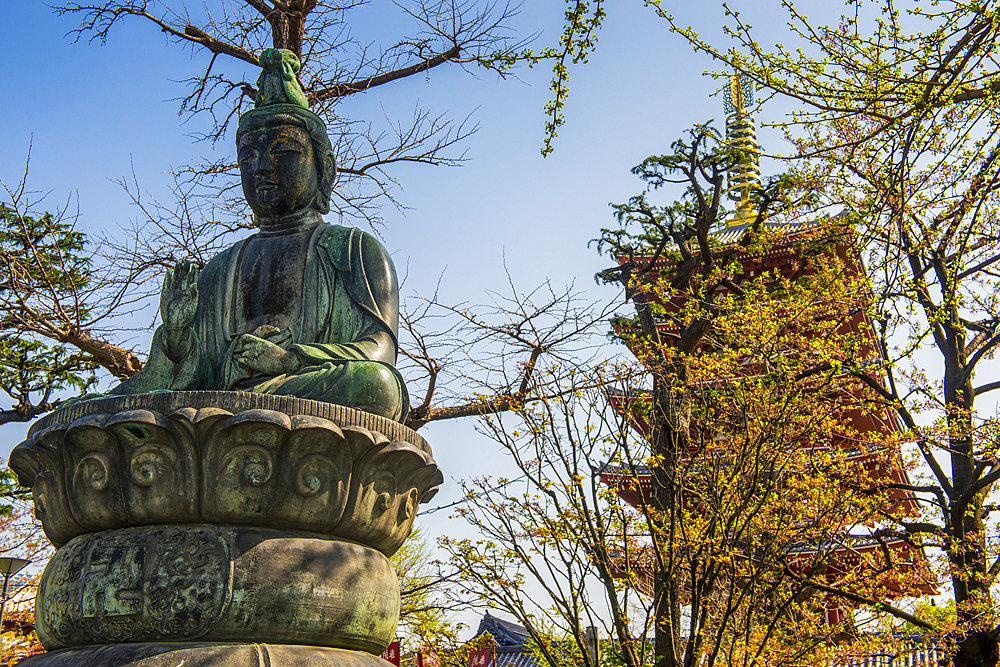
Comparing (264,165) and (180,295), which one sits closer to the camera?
(180,295)

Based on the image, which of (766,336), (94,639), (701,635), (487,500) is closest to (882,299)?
(766,336)

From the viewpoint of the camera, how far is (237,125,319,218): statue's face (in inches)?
180

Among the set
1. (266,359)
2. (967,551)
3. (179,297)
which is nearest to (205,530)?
(266,359)

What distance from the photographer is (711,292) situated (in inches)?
551

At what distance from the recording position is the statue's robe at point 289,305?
4.18 metres

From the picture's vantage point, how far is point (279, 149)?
15.0 feet

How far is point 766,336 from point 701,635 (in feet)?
8.14

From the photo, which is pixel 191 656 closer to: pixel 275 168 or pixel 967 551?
pixel 275 168

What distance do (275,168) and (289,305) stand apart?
78cm

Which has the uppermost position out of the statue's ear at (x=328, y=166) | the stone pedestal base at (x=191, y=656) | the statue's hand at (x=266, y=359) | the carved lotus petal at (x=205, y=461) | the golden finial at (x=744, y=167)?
the golden finial at (x=744, y=167)

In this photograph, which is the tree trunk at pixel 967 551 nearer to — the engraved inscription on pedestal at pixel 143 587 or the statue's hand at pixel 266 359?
the statue's hand at pixel 266 359

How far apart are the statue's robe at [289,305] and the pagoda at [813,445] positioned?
9.08ft

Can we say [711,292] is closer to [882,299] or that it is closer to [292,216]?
[882,299]

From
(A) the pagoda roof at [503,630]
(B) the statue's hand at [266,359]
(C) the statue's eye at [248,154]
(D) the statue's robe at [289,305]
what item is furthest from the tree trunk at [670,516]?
(A) the pagoda roof at [503,630]
